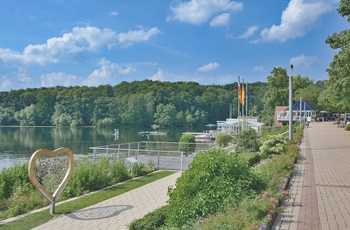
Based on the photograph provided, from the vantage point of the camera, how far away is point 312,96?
63.0 metres

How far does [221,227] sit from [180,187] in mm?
1587

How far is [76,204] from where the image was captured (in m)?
9.76

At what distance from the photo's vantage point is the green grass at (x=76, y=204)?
809 cm

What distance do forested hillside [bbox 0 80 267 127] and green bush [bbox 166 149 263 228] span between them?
98.0 metres

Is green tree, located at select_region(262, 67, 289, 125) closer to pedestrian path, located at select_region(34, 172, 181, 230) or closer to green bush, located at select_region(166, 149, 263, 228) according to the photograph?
pedestrian path, located at select_region(34, 172, 181, 230)

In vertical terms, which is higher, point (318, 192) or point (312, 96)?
point (312, 96)

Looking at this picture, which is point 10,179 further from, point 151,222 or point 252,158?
point 252,158

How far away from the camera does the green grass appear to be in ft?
26.6

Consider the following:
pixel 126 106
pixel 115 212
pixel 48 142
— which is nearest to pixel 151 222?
pixel 115 212

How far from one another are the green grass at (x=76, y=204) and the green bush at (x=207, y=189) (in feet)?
13.8

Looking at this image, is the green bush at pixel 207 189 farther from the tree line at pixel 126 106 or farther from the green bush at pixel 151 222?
the tree line at pixel 126 106

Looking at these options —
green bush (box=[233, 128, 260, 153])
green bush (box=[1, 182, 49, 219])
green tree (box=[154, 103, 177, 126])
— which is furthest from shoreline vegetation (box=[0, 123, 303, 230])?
green tree (box=[154, 103, 177, 126])

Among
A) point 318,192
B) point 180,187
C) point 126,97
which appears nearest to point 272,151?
point 318,192

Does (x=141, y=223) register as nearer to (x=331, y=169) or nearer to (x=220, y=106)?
(x=331, y=169)
